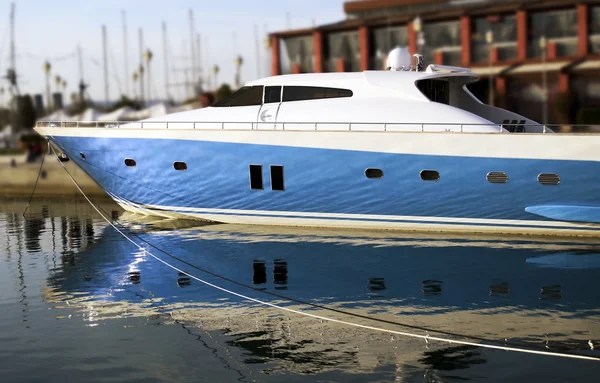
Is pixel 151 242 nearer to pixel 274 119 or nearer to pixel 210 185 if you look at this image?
pixel 210 185

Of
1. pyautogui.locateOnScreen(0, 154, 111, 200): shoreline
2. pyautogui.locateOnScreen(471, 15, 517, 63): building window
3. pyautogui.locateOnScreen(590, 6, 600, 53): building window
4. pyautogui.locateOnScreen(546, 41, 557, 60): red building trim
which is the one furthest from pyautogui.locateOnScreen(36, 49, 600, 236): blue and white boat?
pyautogui.locateOnScreen(471, 15, 517, 63): building window

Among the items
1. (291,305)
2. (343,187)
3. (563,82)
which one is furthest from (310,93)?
(563,82)

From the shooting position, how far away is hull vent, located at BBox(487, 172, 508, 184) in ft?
51.7

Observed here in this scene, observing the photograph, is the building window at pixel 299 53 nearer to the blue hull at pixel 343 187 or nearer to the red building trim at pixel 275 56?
the red building trim at pixel 275 56

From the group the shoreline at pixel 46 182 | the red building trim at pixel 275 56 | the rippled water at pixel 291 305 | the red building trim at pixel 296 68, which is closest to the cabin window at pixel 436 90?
the rippled water at pixel 291 305

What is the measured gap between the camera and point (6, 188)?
1157 inches

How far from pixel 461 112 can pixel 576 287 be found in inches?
219

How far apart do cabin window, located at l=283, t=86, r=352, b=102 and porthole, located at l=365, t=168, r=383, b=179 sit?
1.98m

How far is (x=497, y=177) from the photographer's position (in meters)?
15.8

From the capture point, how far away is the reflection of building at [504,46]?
4394 cm

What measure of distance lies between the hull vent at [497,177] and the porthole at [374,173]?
86.2 inches

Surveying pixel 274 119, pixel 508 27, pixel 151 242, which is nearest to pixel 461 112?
pixel 274 119

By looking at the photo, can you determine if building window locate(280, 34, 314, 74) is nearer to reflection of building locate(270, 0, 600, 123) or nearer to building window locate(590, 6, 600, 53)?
reflection of building locate(270, 0, 600, 123)

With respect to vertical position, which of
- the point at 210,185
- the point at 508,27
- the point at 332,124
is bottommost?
the point at 210,185
